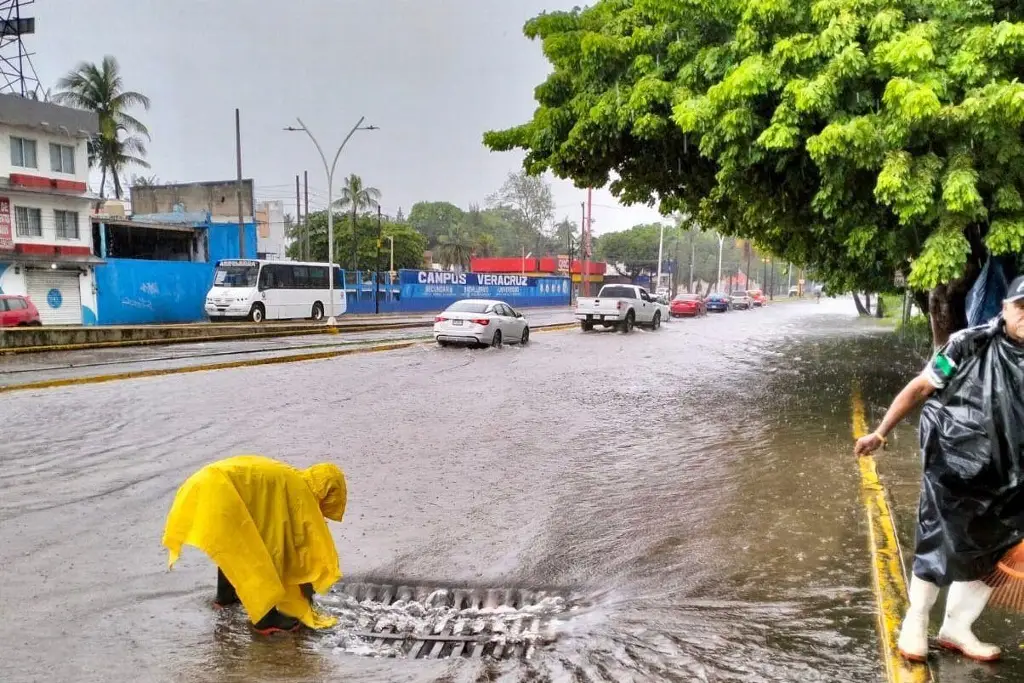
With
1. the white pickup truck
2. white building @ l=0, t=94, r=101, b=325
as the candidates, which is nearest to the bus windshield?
white building @ l=0, t=94, r=101, b=325

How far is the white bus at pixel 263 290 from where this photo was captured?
30219mm

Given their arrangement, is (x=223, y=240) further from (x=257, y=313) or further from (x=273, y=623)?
(x=273, y=623)

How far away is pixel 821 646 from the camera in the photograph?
12.4 feet

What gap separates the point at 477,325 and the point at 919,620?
58.3 feet

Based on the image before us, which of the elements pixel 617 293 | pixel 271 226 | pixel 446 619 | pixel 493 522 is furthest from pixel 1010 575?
pixel 271 226

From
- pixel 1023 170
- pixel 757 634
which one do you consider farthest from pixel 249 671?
pixel 1023 170

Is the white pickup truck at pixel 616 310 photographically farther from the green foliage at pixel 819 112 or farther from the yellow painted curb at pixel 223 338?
the green foliage at pixel 819 112

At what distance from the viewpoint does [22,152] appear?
30406mm

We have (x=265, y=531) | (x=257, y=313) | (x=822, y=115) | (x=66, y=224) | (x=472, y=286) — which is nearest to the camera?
(x=265, y=531)

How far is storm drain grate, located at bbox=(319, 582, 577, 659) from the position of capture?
398cm

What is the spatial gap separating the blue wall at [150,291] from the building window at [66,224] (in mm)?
2142

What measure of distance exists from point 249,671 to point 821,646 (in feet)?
8.63

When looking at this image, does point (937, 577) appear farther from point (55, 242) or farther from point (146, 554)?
point (55, 242)

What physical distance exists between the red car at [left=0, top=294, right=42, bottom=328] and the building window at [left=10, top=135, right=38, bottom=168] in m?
10.4
